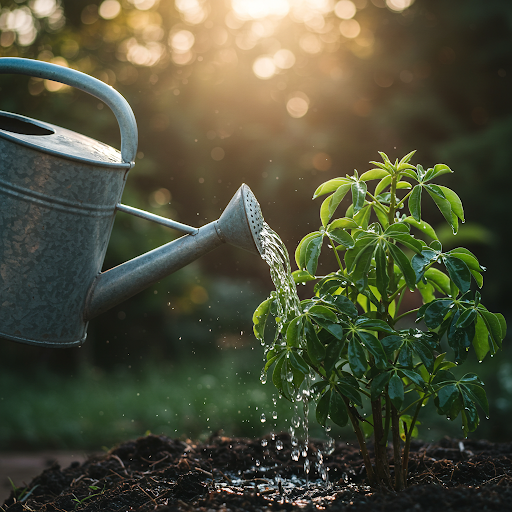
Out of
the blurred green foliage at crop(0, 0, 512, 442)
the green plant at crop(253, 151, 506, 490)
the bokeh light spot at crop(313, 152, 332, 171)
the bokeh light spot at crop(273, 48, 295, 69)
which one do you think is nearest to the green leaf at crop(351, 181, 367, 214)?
the green plant at crop(253, 151, 506, 490)

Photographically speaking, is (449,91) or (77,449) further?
(449,91)

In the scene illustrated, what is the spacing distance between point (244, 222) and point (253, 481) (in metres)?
0.85

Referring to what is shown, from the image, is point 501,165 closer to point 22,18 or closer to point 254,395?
point 254,395

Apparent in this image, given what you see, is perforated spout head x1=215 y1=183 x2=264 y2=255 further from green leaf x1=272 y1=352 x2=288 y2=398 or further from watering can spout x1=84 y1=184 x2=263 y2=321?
green leaf x1=272 y1=352 x2=288 y2=398

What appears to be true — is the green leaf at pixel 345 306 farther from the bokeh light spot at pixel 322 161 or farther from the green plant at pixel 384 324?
the bokeh light spot at pixel 322 161

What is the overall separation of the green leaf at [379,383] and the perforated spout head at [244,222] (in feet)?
1.45

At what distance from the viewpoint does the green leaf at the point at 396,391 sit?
3.96 feet

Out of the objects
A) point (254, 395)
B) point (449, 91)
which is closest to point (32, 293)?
point (254, 395)

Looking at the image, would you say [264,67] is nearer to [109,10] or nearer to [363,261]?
[109,10]

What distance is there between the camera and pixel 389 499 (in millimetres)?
1230

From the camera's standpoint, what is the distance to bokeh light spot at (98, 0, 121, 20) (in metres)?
5.66

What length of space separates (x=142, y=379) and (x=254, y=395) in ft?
4.60

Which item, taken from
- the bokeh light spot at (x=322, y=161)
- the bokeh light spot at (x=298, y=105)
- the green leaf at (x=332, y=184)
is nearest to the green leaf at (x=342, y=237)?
the green leaf at (x=332, y=184)

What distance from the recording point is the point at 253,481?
64.6 inches
